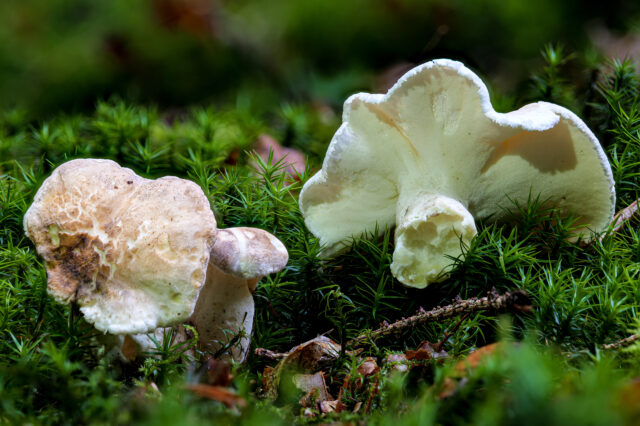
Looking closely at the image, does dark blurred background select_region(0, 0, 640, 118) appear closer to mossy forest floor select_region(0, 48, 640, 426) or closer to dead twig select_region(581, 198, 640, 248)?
mossy forest floor select_region(0, 48, 640, 426)

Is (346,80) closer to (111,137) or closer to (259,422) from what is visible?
(111,137)

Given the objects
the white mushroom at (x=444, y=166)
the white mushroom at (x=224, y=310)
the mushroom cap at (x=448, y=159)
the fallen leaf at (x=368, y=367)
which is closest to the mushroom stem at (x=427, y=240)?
the white mushroom at (x=444, y=166)

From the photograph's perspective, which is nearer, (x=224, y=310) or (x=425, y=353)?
(x=425, y=353)

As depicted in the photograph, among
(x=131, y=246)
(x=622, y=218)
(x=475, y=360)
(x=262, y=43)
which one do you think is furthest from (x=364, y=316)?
(x=262, y=43)

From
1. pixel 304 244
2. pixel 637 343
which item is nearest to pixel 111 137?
pixel 304 244

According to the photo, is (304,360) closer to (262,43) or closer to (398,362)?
(398,362)
